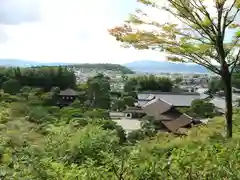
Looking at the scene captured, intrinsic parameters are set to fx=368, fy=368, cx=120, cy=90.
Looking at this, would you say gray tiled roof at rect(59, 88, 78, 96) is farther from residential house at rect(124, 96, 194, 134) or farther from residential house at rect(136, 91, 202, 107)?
residential house at rect(124, 96, 194, 134)

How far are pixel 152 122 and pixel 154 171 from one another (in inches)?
633

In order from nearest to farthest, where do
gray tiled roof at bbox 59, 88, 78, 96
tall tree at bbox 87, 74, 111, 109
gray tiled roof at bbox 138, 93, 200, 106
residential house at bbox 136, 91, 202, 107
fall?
1. tall tree at bbox 87, 74, 111, 109
2. residential house at bbox 136, 91, 202, 107
3. gray tiled roof at bbox 138, 93, 200, 106
4. gray tiled roof at bbox 59, 88, 78, 96

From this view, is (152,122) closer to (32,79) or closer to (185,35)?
(185,35)

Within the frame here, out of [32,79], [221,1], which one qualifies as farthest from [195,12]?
[32,79]

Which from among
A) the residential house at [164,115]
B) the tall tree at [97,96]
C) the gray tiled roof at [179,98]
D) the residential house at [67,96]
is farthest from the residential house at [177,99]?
the residential house at [67,96]

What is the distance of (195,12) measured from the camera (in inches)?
199

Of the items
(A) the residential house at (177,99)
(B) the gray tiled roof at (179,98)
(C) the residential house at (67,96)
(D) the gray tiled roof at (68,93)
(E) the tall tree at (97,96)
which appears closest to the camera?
(E) the tall tree at (97,96)

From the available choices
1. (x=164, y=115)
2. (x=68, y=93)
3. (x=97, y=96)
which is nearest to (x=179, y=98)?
(x=97, y=96)

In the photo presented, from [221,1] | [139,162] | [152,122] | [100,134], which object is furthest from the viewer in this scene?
[152,122]

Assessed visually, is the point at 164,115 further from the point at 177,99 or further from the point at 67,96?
the point at 67,96

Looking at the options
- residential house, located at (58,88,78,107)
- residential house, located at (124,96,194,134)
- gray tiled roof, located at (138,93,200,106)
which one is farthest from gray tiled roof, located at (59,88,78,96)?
gray tiled roof, located at (138,93,200,106)

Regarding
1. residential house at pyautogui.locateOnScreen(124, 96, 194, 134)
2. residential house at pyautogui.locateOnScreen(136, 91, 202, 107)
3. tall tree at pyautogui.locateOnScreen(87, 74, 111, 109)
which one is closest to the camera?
residential house at pyautogui.locateOnScreen(124, 96, 194, 134)

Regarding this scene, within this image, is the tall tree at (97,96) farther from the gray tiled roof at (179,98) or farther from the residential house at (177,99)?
the gray tiled roof at (179,98)

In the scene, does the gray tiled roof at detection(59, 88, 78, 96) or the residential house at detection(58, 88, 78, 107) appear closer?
the residential house at detection(58, 88, 78, 107)
